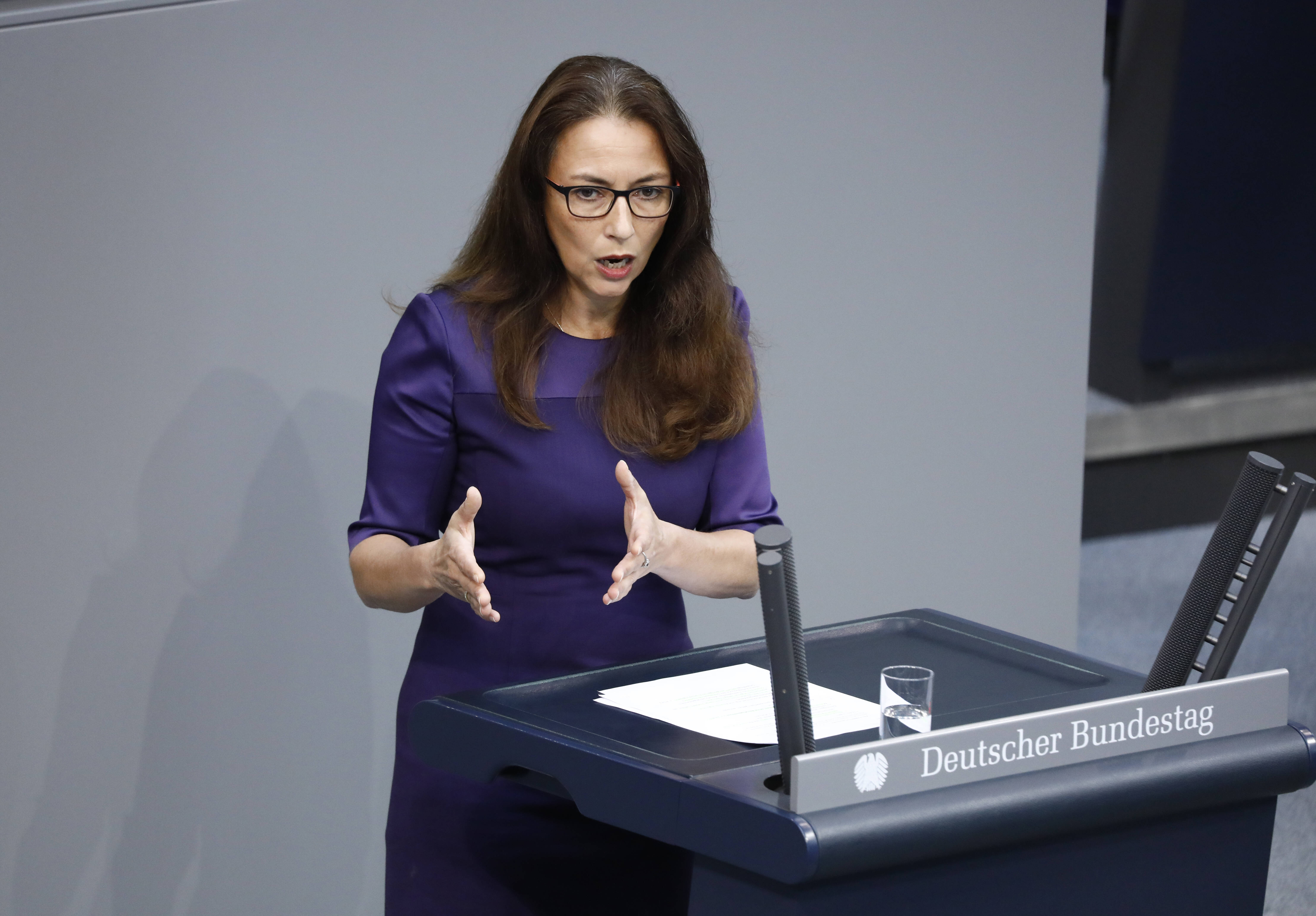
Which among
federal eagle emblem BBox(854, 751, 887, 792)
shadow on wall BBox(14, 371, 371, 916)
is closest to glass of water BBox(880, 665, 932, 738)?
federal eagle emblem BBox(854, 751, 887, 792)

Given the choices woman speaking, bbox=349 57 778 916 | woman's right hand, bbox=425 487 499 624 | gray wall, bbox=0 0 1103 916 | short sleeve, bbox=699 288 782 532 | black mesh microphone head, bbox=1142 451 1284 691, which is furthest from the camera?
gray wall, bbox=0 0 1103 916

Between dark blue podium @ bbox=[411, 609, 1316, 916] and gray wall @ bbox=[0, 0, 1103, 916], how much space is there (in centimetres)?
134

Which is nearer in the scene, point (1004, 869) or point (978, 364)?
point (1004, 869)

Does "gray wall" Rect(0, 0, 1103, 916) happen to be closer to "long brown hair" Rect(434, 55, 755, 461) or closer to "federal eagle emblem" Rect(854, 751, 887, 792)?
"long brown hair" Rect(434, 55, 755, 461)

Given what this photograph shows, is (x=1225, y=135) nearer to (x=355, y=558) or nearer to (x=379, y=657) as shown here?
(x=379, y=657)

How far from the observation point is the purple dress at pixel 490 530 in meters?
1.68

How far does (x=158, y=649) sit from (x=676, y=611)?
1200mm

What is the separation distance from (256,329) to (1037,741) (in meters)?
1.80

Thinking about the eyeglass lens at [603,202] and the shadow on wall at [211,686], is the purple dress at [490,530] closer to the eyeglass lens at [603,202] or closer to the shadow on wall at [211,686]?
the eyeglass lens at [603,202]

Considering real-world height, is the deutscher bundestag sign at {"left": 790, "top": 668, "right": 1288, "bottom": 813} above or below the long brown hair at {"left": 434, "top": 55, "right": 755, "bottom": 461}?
A: below

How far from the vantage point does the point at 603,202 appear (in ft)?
5.67

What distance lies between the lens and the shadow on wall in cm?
257

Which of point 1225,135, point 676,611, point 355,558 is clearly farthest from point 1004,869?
point 1225,135

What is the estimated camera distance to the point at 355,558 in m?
1.73
